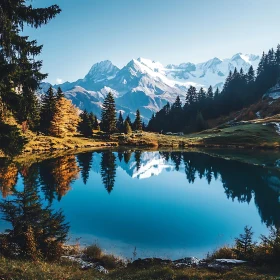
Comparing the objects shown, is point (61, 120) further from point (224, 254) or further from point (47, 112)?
point (224, 254)

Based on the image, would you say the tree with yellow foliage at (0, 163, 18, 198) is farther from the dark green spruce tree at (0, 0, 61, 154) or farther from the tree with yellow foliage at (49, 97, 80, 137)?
the tree with yellow foliage at (49, 97, 80, 137)

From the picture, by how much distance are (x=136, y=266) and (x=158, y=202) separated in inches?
646

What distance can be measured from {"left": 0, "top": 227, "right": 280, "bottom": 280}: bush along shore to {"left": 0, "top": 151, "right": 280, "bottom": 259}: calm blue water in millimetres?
2484

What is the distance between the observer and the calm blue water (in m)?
20.1

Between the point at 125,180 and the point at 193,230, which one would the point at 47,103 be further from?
the point at 193,230

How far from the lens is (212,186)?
3975 cm

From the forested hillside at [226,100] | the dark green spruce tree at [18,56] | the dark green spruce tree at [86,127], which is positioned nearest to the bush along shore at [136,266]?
the dark green spruce tree at [18,56]

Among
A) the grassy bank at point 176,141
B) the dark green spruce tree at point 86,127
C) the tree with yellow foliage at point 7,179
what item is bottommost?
the tree with yellow foliage at point 7,179

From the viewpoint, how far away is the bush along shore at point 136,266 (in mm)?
10789

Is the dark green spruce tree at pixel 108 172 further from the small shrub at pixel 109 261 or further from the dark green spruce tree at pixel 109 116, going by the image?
the dark green spruce tree at pixel 109 116

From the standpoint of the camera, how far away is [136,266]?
14.5m

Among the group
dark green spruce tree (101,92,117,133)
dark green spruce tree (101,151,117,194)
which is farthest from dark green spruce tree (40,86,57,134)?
dark green spruce tree (101,151,117,194)

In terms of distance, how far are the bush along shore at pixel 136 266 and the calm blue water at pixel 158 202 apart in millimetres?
2484

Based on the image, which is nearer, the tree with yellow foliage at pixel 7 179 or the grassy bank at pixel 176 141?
the tree with yellow foliage at pixel 7 179
